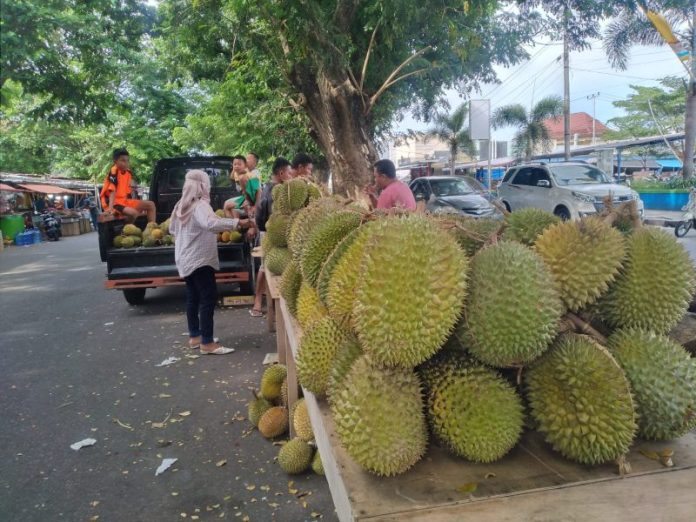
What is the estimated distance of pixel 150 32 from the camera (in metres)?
12.5

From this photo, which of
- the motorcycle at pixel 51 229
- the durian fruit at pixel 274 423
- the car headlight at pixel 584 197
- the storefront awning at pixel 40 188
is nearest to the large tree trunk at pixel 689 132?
the car headlight at pixel 584 197

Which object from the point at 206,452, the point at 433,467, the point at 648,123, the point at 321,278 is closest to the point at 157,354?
the point at 206,452

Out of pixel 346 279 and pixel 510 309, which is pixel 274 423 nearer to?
pixel 346 279

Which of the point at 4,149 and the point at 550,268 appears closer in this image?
the point at 550,268

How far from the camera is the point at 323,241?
5.84 ft

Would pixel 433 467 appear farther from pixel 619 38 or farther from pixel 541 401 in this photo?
pixel 619 38

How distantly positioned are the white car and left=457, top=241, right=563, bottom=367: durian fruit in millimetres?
11209

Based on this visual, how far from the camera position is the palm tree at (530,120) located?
26031 mm

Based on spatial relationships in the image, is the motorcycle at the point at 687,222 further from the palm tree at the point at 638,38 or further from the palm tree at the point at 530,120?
the palm tree at the point at 530,120

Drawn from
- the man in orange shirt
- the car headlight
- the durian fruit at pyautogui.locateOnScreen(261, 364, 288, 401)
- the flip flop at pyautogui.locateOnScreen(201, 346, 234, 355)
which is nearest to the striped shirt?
the flip flop at pyautogui.locateOnScreen(201, 346, 234, 355)

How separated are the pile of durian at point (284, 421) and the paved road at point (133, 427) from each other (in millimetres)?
98

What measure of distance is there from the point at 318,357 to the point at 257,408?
2044mm

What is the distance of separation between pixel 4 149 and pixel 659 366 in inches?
1318

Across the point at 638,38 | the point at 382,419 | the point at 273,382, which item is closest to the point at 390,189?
the point at 273,382
